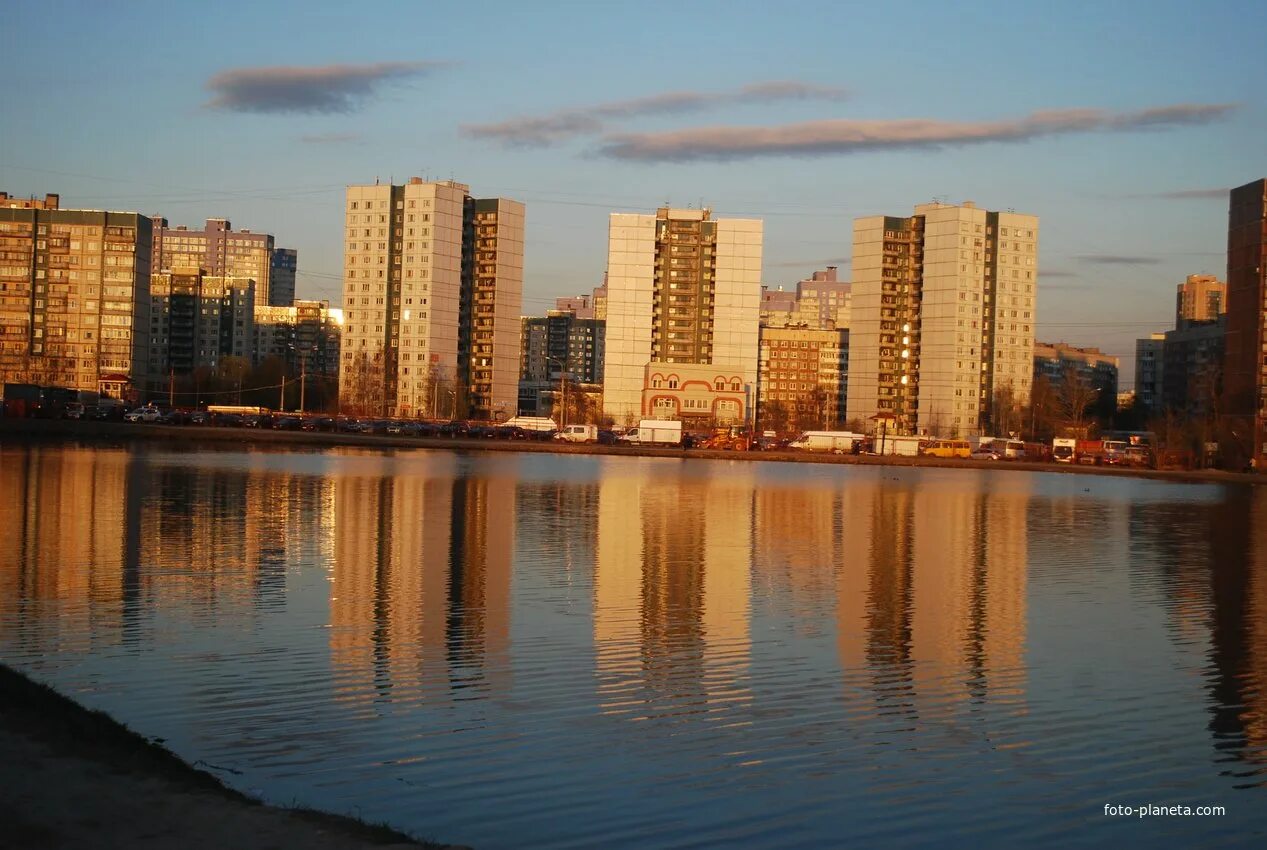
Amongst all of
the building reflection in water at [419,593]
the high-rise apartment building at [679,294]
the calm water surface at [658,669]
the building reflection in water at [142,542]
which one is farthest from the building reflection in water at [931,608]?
the high-rise apartment building at [679,294]

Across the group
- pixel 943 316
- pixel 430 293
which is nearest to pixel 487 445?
pixel 430 293

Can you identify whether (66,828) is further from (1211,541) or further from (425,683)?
(1211,541)

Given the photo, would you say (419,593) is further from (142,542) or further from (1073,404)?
(1073,404)

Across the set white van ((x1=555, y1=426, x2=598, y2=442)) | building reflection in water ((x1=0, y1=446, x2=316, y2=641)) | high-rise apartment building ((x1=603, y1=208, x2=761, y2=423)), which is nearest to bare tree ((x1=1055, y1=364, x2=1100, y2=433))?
high-rise apartment building ((x1=603, y1=208, x2=761, y2=423))

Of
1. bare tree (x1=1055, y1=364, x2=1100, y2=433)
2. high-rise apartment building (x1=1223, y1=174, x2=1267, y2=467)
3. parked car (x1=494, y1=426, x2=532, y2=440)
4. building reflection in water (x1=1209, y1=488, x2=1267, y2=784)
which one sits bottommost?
building reflection in water (x1=1209, y1=488, x2=1267, y2=784)

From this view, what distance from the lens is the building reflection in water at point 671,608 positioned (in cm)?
1396

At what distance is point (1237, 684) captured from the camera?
15.3 meters

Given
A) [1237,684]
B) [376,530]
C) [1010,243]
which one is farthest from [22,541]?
[1010,243]

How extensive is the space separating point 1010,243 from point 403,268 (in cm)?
7558

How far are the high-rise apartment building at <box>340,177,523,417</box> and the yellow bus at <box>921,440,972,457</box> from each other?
196 ft

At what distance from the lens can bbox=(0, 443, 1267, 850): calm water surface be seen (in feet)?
33.4

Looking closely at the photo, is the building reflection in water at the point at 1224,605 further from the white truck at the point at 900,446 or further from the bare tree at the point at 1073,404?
the bare tree at the point at 1073,404

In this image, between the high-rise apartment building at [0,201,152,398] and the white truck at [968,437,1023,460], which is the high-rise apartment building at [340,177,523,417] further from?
the white truck at [968,437,1023,460]

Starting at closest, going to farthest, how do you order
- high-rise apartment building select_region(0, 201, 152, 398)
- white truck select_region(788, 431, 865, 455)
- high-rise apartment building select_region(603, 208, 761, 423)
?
white truck select_region(788, 431, 865, 455), high-rise apartment building select_region(0, 201, 152, 398), high-rise apartment building select_region(603, 208, 761, 423)
